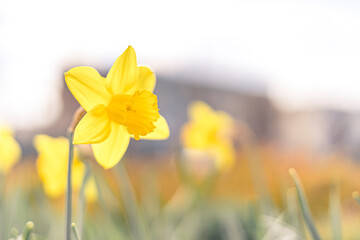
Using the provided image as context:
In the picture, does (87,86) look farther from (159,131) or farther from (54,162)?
(54,162)

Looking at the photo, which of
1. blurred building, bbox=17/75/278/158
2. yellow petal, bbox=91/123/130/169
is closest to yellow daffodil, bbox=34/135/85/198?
yellow petal, bbox=91/123/130/169

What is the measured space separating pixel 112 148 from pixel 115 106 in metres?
0.07

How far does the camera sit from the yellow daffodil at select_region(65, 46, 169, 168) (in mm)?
517

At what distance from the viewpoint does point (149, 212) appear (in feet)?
4.96

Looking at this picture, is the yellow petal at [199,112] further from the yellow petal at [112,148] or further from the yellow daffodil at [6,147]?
the yellow petal at [112,148]

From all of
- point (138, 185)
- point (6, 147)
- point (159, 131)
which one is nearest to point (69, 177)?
point (159, 131)

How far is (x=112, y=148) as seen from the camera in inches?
22.9

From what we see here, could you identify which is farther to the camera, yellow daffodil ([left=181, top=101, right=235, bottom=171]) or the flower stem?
yellow daffodil ([left=181, top=101, right=235, bottom=171])

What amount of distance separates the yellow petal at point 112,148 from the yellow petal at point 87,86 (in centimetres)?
5

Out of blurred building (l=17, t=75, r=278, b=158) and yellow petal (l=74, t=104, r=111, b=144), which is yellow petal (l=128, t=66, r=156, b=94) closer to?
yellow petal (l=74, t=104, r=111, b=144)

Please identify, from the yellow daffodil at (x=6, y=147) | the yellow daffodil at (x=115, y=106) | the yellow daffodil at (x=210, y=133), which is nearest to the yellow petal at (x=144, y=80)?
the yellow daffodil at (x=115, y=106)

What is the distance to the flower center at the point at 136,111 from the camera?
552 millimetres

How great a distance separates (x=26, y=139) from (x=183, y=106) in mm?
4146

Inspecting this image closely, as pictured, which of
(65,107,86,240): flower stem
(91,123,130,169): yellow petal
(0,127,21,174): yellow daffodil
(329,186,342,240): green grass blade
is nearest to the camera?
(65,107,86,240): flower stem
